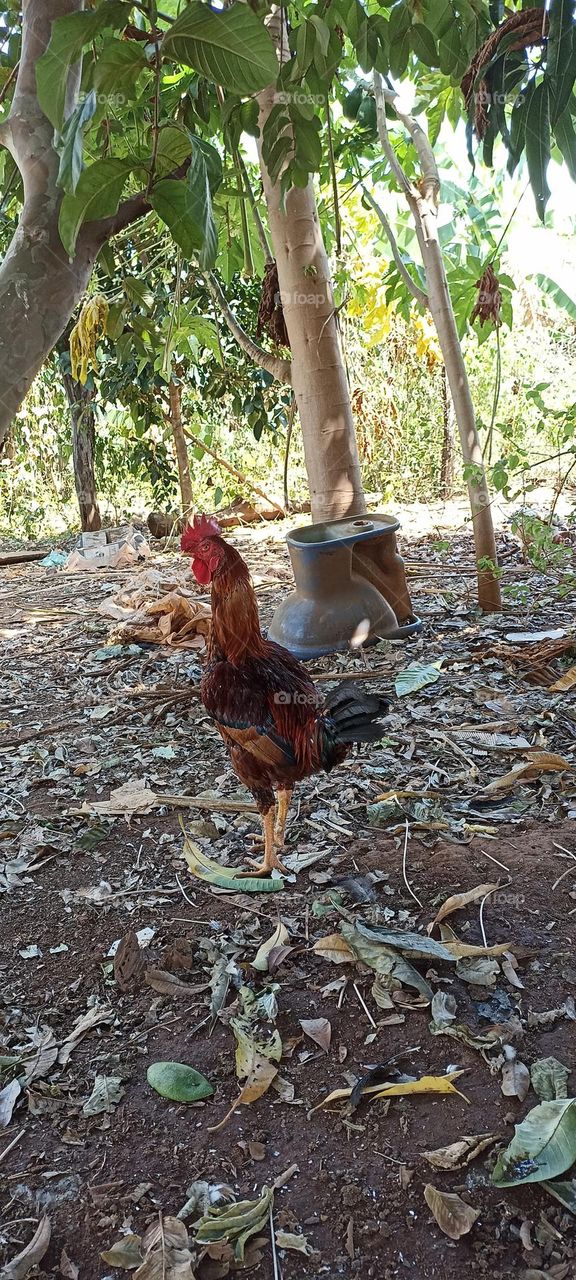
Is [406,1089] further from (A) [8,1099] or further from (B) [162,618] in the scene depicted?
(B) [162,618]

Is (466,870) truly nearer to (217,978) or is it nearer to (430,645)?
(217,978)

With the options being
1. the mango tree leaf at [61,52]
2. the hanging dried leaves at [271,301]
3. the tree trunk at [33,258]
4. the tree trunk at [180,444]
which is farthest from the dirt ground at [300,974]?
the tree trunk at [180,444]

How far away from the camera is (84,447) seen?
775 centimetres

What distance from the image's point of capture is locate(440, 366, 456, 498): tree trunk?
8.06 m

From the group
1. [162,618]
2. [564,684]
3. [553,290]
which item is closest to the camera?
[564,684]

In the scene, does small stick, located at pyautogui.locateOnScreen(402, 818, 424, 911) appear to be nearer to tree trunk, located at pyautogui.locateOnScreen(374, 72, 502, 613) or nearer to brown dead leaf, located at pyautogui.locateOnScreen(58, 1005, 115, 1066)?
brown dead leaf, located at pyautogui.locateOnScreen(58, 1005, 115, 1066)

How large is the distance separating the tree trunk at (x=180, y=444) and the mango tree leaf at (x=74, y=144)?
592 centimetres

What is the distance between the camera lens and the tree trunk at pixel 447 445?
26.5 feet

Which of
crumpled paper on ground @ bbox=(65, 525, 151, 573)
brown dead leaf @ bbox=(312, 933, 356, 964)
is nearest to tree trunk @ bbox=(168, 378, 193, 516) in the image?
crumpled paper on ground @ bbox=(65, 525, 151, 573)

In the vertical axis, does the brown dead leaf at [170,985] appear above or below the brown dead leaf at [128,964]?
below

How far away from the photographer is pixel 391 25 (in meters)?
1.65

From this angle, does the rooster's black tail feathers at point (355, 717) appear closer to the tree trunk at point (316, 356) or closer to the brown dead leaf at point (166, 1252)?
the brown dead leaf at point (166, 1252)

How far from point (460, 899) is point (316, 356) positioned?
8.95ft

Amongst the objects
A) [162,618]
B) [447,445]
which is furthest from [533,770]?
[447,445]
